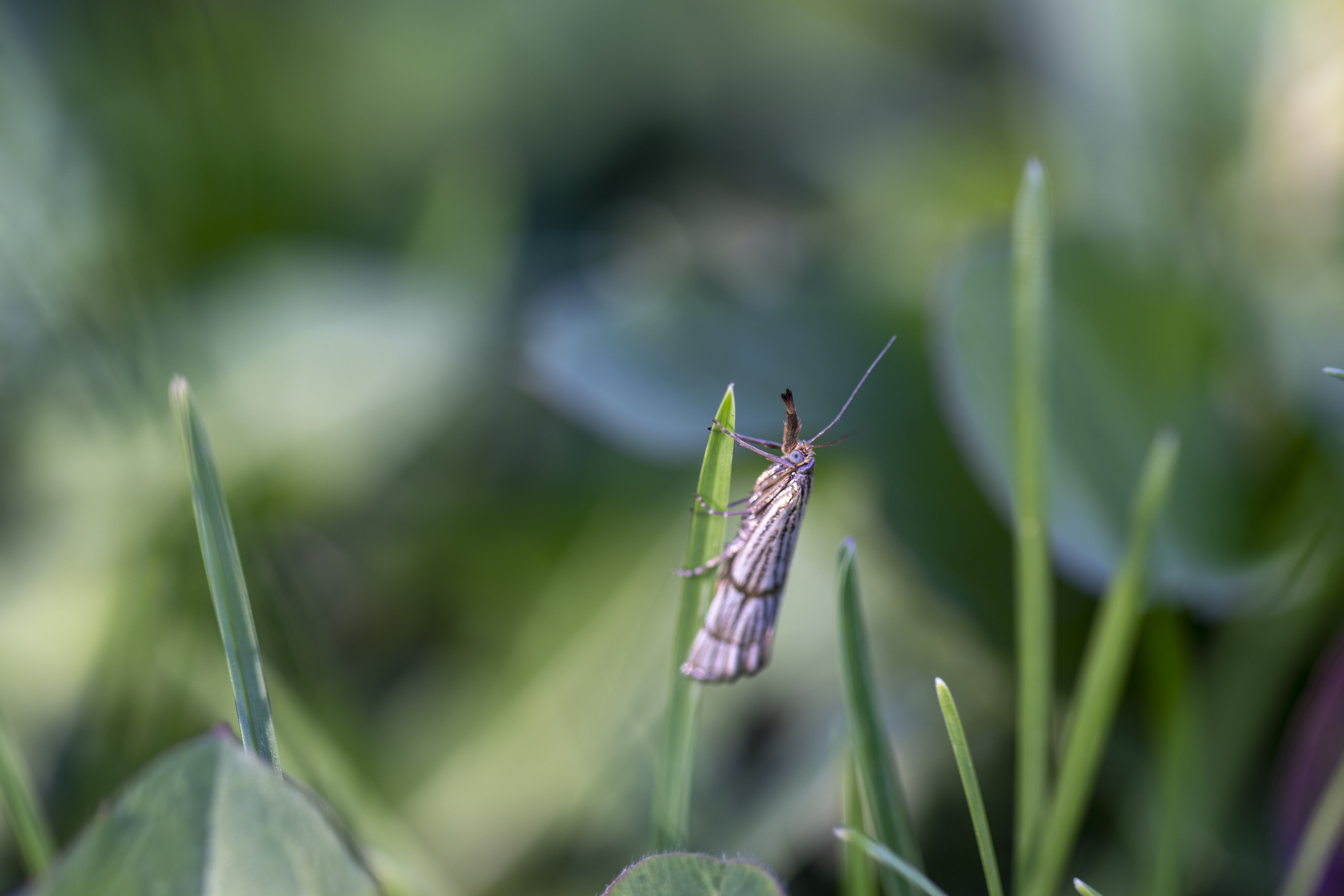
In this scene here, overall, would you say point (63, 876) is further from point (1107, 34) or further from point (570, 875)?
point (1107, 34)

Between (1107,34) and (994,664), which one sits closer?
(994,664)

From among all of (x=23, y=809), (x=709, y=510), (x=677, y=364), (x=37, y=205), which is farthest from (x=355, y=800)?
(x=37, y=205)

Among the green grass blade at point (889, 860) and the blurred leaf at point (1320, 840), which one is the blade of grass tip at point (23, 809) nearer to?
the green grass blade at point (889, 860)

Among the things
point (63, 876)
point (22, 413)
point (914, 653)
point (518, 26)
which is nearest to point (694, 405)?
point (914, 653)

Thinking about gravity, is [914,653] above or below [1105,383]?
below

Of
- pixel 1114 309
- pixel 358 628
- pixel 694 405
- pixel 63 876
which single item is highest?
pixel 1114 309

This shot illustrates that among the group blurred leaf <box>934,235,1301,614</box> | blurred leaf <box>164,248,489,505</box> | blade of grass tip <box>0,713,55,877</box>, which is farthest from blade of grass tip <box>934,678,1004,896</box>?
blurred leaf <box>164,248,489,505</box>

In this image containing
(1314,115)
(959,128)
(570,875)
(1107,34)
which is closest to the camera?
(570,875)

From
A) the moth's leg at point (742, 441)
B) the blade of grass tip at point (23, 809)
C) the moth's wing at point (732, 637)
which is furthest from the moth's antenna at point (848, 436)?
the blade of grass tip at point (23, 809)
